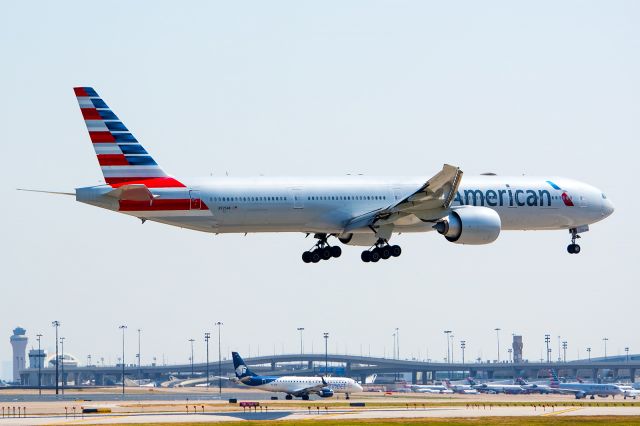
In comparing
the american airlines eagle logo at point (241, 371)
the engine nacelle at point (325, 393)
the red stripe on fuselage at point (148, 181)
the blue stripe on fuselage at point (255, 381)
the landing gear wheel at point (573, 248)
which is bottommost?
the engine nacelle at point (325, 393)

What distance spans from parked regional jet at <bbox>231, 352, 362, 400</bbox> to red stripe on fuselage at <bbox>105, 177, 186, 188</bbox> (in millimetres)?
72506

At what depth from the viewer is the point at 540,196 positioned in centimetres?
7906

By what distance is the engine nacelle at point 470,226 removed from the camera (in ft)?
240

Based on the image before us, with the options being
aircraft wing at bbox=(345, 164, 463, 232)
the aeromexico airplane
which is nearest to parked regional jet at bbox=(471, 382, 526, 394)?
the aeromexico airplane

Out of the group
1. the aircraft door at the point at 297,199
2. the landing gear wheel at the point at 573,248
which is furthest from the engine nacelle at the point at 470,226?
the landing gear wheel at the point at 573,248

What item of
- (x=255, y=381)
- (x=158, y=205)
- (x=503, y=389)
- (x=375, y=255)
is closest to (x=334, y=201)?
(x=375, y=255)

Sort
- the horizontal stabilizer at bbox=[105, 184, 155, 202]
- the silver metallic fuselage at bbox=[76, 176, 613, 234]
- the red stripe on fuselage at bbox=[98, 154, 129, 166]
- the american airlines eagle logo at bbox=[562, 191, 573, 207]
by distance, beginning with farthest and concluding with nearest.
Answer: the american airlines eagle logo at bbox=[562, 191, 573, 207]
the red stripe on fuselage at bbox=[98, 154, 129, 166]
the silver metallic fuselage at bbox=[76, 176, 613, 234]
the horizontal stabilizer at bbox=[105, 184, 155, 202]

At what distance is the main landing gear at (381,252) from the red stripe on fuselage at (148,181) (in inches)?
507

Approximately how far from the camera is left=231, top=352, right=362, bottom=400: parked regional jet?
14050 centimetres

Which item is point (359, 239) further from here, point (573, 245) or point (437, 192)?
point (573, 245)

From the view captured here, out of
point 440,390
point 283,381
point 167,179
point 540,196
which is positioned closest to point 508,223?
point 540,196

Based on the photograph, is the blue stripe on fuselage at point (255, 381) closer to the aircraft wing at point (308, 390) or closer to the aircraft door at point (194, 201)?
the aircraft wing at point (308, 390)

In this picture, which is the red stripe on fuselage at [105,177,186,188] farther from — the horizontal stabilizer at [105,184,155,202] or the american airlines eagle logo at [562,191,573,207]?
the american airlines eagle logo at [562,191,573,207]

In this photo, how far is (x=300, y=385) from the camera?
464 ft
